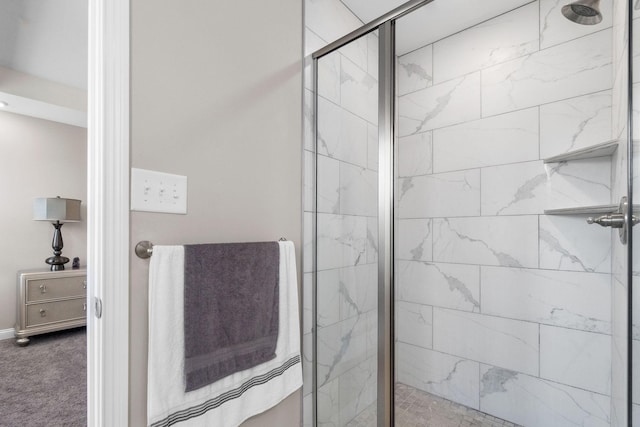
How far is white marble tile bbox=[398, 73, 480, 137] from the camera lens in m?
1.76

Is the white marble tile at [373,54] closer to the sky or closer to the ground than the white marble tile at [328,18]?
closer to the ground

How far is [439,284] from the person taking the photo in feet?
6.13

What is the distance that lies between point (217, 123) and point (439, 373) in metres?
1.85

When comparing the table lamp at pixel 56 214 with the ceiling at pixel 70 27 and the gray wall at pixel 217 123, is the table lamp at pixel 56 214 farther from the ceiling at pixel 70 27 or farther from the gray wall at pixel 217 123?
the gray wall at pixel 217 123

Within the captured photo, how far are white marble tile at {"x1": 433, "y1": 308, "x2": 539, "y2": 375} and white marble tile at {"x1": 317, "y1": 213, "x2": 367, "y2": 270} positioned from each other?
0.86 m

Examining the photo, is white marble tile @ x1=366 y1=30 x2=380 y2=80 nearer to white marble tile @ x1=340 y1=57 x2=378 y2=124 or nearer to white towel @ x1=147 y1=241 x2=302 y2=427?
white marble tile @ x1=340 y1=57 x2=378 y2=124

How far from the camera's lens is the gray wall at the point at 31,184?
117 inches

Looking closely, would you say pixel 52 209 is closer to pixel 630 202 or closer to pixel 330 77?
pixel 330 77

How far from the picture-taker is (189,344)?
3.01 ft

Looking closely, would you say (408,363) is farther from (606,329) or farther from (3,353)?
(3,353)

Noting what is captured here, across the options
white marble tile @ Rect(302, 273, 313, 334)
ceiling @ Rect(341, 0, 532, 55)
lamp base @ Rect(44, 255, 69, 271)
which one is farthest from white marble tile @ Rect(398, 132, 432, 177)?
lamp base @ Rect(44, 255, 69, 271)

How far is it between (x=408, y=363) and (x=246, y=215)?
55.3 inches

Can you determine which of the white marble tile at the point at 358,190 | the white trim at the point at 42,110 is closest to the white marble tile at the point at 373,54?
the white marble tile at the point at 358,190

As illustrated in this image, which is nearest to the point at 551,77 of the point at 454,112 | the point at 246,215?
the point at 454,112
